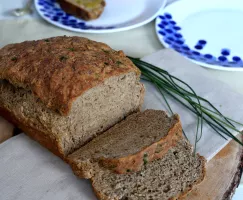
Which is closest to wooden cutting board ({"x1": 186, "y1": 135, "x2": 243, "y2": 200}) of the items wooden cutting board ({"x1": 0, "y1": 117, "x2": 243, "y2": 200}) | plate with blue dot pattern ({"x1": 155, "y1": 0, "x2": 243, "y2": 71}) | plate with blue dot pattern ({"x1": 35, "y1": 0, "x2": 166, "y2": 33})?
wooden cutting board ({"x1": 0, "y1": 117, "x2": 243, "y2": 200})

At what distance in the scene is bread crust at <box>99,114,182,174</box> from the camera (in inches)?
79.0

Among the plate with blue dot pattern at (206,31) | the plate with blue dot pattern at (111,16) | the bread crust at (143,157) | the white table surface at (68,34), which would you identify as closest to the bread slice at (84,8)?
the plate with blue dot pattern at (111,16)

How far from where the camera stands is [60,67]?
2.20m

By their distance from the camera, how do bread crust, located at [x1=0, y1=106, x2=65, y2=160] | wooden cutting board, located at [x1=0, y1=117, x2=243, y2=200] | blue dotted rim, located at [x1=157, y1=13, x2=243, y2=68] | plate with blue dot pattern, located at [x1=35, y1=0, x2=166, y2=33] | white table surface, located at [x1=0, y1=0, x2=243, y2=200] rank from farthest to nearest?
1. plate with blue dot pattern, located at [x1=35, y1=0, x2=166, y2=33]
2. white table surface, located at [x1=0, y1=0, x2=243, y2=200]
3. blue dotted rim, located at [x1=157, y1=13, x2=243, y2=68]
4. bread crust, located at [x1=0, y1=106, x2=65, y2=160]
5. wooden cutting board, located at [x1=0, y1=117, x2=243, y2=200]

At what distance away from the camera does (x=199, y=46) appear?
11.1ft

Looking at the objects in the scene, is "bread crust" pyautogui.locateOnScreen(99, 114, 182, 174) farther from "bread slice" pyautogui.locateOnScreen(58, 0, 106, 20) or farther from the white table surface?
"bread slice" pyautogui.locateOnScreen(58, 0, 106, 20)

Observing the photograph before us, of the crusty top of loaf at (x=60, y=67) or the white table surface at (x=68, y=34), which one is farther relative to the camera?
the white table surface at (x=68, y=34)

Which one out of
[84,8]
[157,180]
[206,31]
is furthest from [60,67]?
[206,31]

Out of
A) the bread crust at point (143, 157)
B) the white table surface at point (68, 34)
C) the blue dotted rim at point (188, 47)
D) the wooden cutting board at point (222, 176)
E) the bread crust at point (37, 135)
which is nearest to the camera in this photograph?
the bread crust at point (143, 157)

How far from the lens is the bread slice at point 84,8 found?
3.64 metres

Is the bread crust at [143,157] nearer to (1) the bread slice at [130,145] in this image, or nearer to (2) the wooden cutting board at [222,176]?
(1) the bread slice at [130,145]

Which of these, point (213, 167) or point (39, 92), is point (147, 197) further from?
point (39, 92)

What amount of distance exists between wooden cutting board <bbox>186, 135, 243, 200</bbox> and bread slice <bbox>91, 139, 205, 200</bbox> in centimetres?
7

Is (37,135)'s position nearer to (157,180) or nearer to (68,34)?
(157,180)
